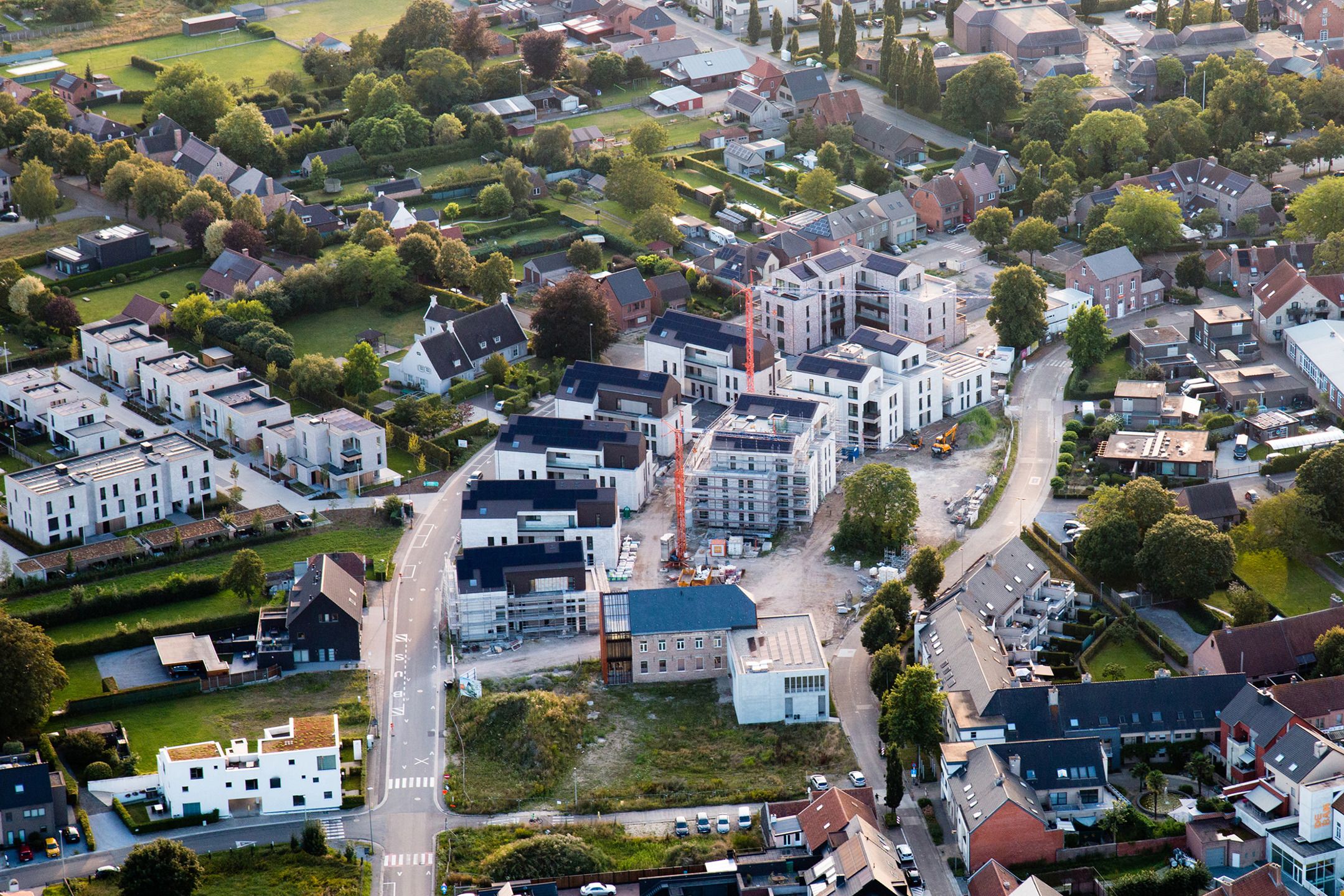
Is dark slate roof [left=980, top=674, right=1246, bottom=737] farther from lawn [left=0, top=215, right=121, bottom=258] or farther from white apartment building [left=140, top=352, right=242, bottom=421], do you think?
lawn [left=0, top=215, right=121, bottom=258]

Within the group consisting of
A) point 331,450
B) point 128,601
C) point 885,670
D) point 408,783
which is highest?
point 885,670

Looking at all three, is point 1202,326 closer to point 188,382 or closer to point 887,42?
point 887,42

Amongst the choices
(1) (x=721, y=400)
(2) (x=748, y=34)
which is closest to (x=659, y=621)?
(1) (x=721, y=400)

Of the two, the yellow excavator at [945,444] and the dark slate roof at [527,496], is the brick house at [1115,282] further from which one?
the dark slate roof at [527,496]

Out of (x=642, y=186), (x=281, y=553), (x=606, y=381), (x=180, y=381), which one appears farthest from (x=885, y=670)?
(x=642, y=186)

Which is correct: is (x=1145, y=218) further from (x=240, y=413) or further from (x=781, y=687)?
(x=240, y=413)

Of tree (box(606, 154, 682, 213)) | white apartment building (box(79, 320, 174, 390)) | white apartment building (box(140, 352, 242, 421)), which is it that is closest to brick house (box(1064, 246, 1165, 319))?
tree (box(606, 154, 682, 213))
